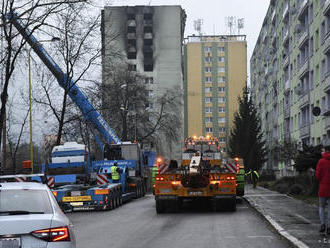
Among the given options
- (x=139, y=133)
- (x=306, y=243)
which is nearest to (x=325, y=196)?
(x=306, y=243)

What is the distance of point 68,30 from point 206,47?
334 feet

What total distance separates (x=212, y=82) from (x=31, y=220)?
11668 centimetres

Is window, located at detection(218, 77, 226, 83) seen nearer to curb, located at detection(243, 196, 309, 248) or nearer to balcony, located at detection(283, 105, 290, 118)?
balcony, located at detection(283, 105, 290, 118)

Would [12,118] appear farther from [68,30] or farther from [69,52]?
[68,30]

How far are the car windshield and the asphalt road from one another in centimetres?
438

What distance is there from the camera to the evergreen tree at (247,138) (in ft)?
227

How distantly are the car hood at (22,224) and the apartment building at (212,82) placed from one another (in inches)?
4526

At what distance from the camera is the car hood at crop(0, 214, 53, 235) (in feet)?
21.0

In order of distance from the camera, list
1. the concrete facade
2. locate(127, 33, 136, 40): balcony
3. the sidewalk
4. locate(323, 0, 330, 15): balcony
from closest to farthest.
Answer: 1. the sidewalk
2. locate(323, 0, 330, 15): balcony
3. the concrete facade
4. locate(127, 33, 136, 40): balcony

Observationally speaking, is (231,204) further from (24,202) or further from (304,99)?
(304,99)

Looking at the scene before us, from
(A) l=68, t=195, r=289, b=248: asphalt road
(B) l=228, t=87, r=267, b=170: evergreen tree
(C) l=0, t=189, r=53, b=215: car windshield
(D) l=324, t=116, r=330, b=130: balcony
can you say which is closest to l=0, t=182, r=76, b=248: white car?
(C) l=0, t=189, r=53, b=215: car windshield

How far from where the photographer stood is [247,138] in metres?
70.5

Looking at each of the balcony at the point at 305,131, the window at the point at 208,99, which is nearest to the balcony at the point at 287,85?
the balcony at the point at 305,131

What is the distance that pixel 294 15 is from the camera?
59.6m
